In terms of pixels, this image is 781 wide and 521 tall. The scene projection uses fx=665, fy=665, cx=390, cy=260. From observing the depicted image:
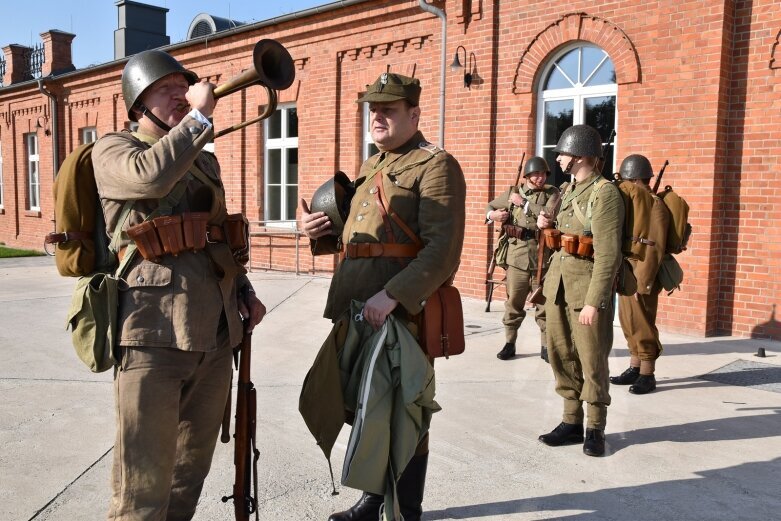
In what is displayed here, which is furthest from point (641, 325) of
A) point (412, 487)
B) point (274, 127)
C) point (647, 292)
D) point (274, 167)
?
point (274, 127)

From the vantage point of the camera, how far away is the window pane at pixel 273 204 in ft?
43.8

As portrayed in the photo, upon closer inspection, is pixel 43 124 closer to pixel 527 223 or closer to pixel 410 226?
pixel 527 223

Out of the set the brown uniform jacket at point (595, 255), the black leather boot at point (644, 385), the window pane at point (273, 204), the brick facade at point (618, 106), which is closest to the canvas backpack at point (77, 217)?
the brown uniform jacket at point (595, 255)

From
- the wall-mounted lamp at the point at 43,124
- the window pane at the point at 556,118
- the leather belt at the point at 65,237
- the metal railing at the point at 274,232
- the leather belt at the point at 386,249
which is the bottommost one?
the metal railing at the point at 274,232

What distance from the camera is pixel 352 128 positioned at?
1128 cm

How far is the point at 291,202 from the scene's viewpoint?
1309 centimetres

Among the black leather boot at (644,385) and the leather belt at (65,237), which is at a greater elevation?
the leather belt at (65,237)

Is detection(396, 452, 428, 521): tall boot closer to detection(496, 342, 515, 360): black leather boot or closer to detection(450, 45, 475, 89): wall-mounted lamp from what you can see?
detection(496, 342, 515, 360): black leather boot

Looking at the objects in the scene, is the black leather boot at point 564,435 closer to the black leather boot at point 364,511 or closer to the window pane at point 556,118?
the black leather boot at point 364,511

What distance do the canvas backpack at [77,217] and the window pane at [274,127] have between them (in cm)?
1076

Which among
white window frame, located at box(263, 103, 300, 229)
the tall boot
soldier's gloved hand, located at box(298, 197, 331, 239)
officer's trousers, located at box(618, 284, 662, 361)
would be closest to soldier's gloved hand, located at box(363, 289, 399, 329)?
soldier's gloved hand, located at box(298, 197, 331, 239)

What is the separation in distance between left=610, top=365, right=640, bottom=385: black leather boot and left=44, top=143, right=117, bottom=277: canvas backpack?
4413 mm

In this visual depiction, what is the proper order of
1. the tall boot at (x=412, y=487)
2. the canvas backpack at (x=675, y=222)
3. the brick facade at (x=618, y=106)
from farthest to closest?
the brick facade at (x=618, y=106) → the canvas backpack at (x=675, y=222) → the tall boot at (x=412, y=487)

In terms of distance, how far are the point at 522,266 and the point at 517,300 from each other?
340mm
